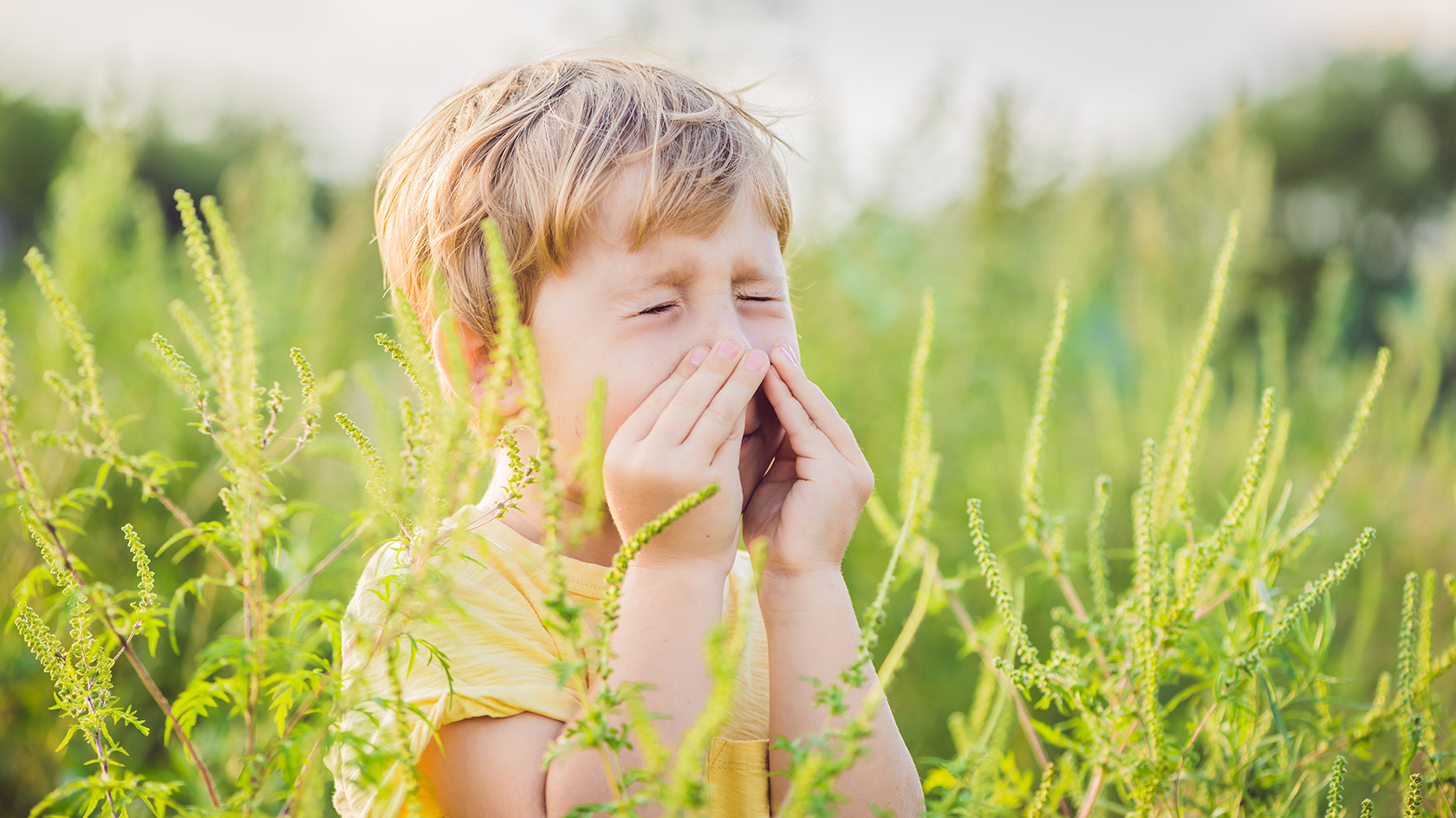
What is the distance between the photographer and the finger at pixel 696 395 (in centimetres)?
145

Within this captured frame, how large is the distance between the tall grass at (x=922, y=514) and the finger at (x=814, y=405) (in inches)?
4.4

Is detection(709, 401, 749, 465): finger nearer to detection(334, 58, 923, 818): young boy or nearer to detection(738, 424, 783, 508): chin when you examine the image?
detection(334, 58, 923, 818): young boy

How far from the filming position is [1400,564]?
3.62 metres

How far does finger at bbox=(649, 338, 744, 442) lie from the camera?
4.75ft

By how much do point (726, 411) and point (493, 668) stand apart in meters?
0.50

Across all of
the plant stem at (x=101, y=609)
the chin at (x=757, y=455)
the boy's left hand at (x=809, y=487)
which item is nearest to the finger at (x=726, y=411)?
the boy's left hand at (x=809, y=487)

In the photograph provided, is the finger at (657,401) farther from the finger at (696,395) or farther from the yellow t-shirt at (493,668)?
the yellow t-shirt at (493,668)

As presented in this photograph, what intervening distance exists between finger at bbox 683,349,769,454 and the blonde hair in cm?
26

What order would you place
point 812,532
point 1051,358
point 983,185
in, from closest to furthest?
point 1051,358
point 812,532
point 983,185

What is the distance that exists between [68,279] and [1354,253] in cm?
1680

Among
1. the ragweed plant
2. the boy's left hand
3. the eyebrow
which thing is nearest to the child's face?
the eyebrow

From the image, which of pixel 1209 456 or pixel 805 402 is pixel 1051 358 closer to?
pixel 805 402

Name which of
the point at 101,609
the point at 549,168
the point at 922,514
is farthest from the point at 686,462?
the point at 101,609

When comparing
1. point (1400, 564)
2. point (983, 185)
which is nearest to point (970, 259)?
point (983, 185)
